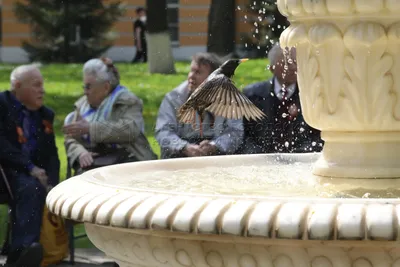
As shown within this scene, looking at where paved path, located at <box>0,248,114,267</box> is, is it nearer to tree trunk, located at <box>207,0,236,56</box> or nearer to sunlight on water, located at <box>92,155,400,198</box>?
tree trunk, located at <box>207,0,236,56</box>

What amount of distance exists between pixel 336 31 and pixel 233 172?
35.6 inches

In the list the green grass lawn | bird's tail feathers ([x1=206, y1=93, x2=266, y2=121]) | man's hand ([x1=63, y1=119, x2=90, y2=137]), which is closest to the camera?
bird's tail feathers ([x1=206, y1=93, x2=266, y2=121])

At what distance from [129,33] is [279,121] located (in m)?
24.0

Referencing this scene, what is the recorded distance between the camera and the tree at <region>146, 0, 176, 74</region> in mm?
22578

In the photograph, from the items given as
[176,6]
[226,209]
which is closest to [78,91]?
[176,6]

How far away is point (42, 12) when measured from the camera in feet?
85.8

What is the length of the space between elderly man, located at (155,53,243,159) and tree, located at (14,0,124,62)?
60.9 ft

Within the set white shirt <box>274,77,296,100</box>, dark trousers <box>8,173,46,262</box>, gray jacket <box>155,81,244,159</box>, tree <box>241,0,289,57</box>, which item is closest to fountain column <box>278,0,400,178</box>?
gray jacket <box>155,81,244,159</box>

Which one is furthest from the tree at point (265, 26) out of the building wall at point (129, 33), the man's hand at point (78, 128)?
the building wall at point (129, 33)

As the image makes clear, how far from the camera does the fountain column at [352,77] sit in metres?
3.19

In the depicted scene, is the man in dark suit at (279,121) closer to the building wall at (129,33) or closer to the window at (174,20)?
the building wall at (129,33)

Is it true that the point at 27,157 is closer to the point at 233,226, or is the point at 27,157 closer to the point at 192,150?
the point at 192,150

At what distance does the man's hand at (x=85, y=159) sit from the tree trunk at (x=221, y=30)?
14.0ft

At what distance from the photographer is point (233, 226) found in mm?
2672
